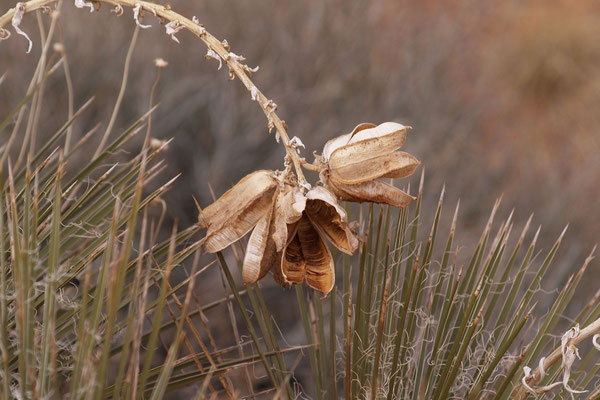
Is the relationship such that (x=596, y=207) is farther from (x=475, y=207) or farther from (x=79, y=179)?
(x=79, y=179)

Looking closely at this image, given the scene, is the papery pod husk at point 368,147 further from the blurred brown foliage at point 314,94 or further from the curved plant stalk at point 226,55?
the blurred brown foliage at point 314,94

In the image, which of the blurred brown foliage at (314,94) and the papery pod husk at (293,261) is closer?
the papery pod husk at (293,261)

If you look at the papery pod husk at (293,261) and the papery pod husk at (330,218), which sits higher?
the papery pod husk at (330,218)

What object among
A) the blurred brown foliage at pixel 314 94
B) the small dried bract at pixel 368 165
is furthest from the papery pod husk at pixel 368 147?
the blurred brown foliage at pixel 314 94

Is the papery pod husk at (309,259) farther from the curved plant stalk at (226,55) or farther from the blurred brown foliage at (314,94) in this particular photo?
the blurred brown foliage at (314,94)

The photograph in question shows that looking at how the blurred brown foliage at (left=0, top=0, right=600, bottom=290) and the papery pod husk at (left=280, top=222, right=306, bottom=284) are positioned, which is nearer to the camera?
the papery pod husk at (left=280, top=222, right=306, bottom=284)

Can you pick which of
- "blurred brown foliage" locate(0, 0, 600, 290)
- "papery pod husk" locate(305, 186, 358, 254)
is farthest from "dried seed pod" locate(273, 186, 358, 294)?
"blurred brown foliage" locate(0, 0, 600, 290)

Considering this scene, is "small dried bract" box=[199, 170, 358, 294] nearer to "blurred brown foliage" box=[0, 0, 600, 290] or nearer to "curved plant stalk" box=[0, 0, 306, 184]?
"curved plant stalk" box=[0, 0, 306, 184]
